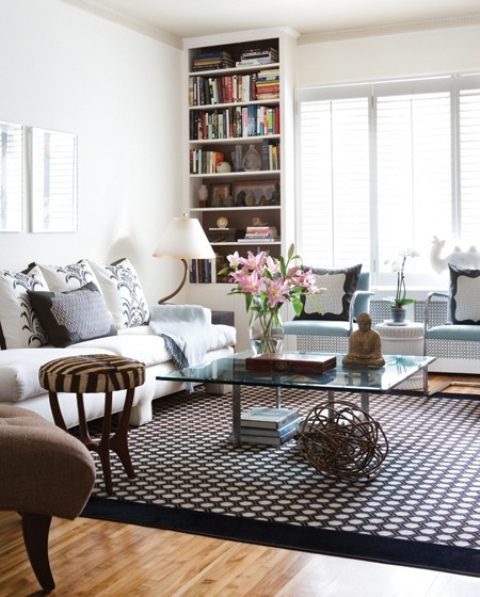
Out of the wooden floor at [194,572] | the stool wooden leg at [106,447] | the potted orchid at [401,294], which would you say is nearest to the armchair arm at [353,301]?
the potted orchid at [401,294]

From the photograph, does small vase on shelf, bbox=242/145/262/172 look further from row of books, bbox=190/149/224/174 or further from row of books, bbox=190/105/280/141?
row of books, bbox=190/149/224/174

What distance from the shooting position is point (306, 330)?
20.9 feet

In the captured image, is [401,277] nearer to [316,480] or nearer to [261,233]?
[261,233]

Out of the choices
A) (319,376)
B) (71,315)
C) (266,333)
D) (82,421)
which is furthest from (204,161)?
(82,421)

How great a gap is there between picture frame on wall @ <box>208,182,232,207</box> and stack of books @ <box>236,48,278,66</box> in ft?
3.39

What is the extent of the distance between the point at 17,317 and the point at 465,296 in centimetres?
311

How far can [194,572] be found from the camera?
2.87m

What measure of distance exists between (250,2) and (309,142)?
140 centimetres

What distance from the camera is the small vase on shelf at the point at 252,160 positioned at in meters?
Result: 7.45

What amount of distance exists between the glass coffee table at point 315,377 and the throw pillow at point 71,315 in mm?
860

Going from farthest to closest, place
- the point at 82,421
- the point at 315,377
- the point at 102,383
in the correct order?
the point at 315,377, the point at 82,421, the point at 102,383

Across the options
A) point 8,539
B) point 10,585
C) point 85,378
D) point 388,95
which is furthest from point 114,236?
point 10,585

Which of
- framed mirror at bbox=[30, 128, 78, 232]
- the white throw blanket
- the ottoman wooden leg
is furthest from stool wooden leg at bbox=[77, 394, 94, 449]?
framed mirror at bbox=[30, 128, 78, 232]

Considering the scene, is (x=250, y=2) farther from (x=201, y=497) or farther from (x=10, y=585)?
(x=10, y=585)
